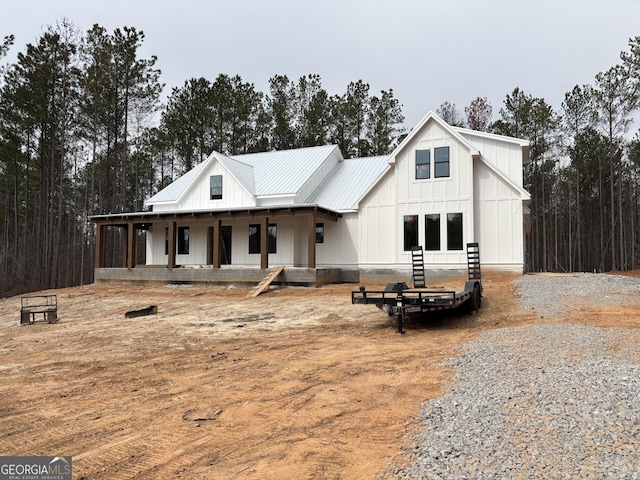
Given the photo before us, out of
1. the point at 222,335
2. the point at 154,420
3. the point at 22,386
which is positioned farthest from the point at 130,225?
the point at 154,420

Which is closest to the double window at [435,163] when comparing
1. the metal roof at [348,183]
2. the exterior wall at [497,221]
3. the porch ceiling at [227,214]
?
the exterior wall at [497,221]

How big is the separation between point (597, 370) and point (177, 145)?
39123mm

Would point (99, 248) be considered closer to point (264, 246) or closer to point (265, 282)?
point (264, 246)

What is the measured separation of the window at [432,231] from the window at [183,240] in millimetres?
13878

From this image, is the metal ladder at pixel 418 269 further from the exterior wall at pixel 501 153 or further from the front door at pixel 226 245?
the front door at pixel 226 245

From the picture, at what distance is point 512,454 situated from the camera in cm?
375

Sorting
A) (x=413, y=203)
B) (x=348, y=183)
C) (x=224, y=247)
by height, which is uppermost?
(x=348, y=183)

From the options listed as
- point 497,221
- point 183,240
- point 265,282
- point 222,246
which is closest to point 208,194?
point 222,246

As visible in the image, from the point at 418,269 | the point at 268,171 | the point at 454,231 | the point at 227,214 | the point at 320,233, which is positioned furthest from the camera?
the point at 268,171

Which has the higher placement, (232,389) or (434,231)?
(434,231)

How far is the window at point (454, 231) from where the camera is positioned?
63.5ft

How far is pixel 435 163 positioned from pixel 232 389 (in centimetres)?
1598

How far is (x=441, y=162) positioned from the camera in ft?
65.5

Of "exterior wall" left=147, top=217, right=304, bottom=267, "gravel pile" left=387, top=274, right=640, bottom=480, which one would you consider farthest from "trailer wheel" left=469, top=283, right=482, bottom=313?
"exterior wall" left=147, top=217, right=304, bottom=267
